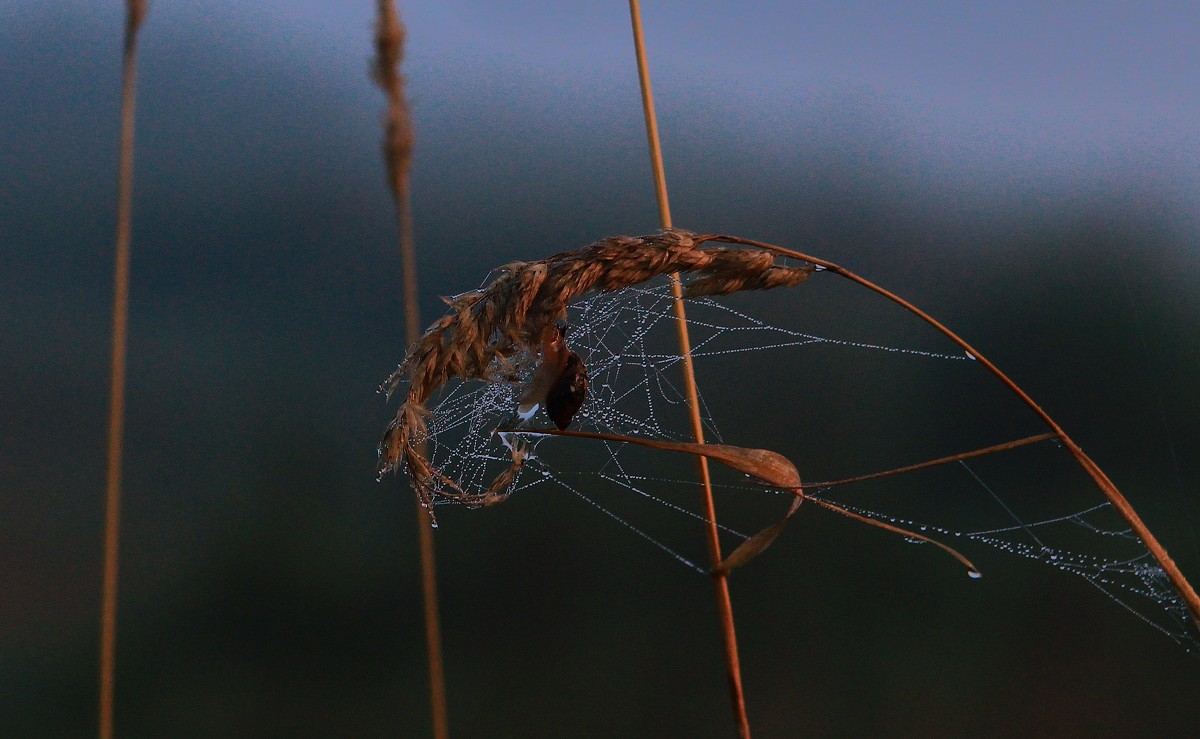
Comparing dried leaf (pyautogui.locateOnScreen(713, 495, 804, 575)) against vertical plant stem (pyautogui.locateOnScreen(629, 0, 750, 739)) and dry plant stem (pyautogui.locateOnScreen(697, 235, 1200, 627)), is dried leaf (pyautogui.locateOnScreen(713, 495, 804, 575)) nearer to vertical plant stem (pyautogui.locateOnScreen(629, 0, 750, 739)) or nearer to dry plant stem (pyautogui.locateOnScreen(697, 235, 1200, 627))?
vertical plant stem (pyautogui.locateOnScreen(629, 0, 750, 739))

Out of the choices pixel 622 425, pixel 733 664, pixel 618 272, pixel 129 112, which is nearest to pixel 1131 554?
pixel 622 425

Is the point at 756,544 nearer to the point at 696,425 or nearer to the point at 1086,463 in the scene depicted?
the point at 696,425

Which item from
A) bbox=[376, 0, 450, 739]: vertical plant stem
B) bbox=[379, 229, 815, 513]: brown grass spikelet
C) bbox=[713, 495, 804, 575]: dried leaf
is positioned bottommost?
bbox=[713, 495, 804, 575]: dried leaf

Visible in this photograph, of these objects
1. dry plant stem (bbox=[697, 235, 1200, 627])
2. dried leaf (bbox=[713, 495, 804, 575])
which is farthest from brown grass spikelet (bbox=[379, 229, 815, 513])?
dried leaf (bbox=[713, 495, 804, 575])

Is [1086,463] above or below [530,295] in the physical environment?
below

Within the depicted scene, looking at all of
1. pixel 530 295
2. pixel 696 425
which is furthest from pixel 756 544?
pixel 530 295

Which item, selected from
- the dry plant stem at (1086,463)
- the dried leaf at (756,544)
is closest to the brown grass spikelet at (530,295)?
the dry plant stem at (1086,463)

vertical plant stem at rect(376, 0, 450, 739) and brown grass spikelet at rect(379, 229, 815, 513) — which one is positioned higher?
vertical plant stem at rect(376, 0, 450, 739)

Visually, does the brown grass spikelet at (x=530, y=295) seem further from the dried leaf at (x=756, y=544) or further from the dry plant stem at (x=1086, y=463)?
the dried leaf at (x=756, y=544)
